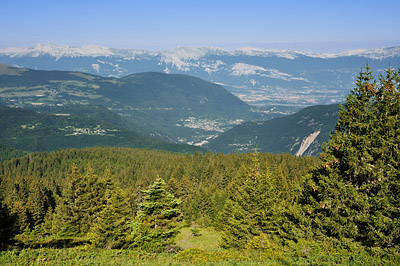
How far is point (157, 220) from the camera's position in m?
39.3

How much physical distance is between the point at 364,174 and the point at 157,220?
2494 cm

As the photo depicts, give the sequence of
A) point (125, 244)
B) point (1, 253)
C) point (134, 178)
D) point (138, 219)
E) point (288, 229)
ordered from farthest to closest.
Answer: point (134, 178) < point (138, 219) < point (125, 244) < point (288, 229) < point (1, 253)

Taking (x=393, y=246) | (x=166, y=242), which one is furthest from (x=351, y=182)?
(x=166, y=242)

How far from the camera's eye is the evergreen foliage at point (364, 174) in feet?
87.7

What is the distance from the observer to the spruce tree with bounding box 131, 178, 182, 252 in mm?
37719

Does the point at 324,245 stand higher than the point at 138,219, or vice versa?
the point at 324,245

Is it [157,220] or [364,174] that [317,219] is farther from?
[157,220]

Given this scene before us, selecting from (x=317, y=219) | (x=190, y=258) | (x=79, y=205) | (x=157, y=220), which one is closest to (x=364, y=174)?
(x=317, y=219)

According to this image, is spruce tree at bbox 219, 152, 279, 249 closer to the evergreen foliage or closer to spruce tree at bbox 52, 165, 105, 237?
the evergreen foliage

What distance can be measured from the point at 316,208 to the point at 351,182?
14.3 ft

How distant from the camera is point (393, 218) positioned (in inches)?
1047

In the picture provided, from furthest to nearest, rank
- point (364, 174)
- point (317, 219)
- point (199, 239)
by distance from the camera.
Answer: point (199, 239) → point (317, 219) → point (364, 174)

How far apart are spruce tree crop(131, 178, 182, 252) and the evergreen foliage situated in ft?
57.3

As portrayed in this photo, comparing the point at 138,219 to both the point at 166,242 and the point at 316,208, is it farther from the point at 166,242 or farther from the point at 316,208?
the point at 316,208
